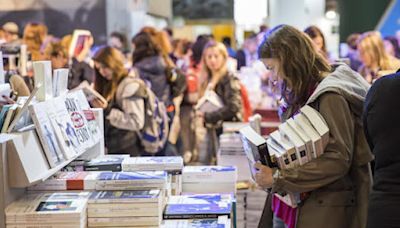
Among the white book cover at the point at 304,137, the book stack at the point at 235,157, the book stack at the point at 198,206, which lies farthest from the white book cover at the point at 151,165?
the book stack at the point at 235,157

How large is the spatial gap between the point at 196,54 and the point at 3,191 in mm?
5507

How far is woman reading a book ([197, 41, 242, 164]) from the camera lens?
5.73m

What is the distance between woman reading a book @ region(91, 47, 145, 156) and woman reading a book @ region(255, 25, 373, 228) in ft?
7.22

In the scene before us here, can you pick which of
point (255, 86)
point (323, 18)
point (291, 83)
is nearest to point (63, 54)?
point (255, 86)

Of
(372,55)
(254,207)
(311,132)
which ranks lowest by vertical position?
(254,207)

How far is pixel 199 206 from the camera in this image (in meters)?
2.69

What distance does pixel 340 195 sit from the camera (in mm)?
2736

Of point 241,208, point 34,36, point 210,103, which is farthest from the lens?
point 34,36

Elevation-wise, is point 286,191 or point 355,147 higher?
point 355,147

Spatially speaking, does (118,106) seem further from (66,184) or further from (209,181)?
(66,184)

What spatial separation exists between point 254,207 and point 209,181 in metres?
2.46

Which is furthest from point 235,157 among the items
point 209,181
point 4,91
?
point 4,91

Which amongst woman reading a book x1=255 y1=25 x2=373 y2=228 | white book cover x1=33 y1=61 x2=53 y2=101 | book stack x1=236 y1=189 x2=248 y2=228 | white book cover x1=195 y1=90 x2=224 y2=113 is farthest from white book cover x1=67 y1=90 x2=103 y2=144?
white book cover x1=195 y1=90 x2=224 y2=113

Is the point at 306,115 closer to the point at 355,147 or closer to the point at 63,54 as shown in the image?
the point at 355,147
